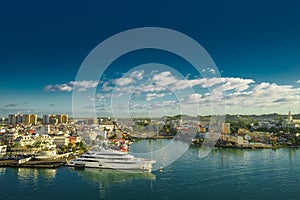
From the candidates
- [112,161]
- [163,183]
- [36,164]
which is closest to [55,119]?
[36,164]

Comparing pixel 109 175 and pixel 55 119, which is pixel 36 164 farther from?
pixel 55 119

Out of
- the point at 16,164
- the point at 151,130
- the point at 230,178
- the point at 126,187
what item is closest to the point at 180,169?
the point at 230,178

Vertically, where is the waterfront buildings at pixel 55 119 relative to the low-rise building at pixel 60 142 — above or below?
above

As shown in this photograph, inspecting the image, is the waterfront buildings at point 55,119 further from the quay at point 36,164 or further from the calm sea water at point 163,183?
the calm sea water at point 163,183

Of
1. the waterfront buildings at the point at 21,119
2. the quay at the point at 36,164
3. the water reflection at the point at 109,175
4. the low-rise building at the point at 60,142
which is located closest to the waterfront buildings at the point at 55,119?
the waterfront buildings at the point at 21,119

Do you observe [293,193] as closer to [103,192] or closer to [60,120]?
[103,192]

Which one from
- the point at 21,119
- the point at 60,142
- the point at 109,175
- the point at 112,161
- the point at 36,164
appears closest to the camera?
the point at 109,175
